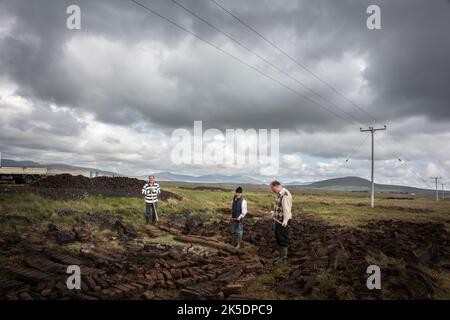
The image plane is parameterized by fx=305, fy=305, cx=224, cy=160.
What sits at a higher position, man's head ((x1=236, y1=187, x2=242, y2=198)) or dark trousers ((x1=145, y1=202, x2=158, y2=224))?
man's head ((x1=236, y1=187, x2=242, y2=198))

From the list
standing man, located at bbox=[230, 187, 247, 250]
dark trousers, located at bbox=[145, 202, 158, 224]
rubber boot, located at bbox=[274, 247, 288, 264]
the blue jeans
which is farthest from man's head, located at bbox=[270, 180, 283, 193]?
dark trousers, located at bbox=[145, 202, 158, 224]

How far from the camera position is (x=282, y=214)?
32.7ft

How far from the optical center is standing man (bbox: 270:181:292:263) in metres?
9.88

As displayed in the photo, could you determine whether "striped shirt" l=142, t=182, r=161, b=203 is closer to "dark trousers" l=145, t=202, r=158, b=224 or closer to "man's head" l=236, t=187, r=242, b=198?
"dark trousers" l=145, t=202, r=158, b=224

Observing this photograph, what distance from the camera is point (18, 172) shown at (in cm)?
3659

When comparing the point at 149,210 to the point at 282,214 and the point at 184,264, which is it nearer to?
the point at 184,264

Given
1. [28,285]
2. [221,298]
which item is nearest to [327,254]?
[221,298]

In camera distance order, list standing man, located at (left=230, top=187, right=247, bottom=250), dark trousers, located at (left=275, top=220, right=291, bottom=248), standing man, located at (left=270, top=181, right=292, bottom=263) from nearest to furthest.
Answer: standing man, located at (left=270, top=181, right=292, bottom=263)
dark trousers, located at (left=275, top=220, right=291, bottom=248)
standing man, located at (left=230, top=187, right=247, bottom=250)

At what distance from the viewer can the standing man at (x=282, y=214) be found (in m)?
9.88

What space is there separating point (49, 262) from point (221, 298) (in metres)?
5.35

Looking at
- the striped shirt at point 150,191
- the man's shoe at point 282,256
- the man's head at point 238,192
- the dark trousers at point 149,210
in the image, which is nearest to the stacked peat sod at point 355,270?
the man's shoe at point 282,256

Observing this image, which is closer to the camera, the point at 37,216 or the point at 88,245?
the point at 88,245

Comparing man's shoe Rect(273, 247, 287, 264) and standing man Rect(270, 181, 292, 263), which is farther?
man's shoe Rect(273, 247, 287, 264)
